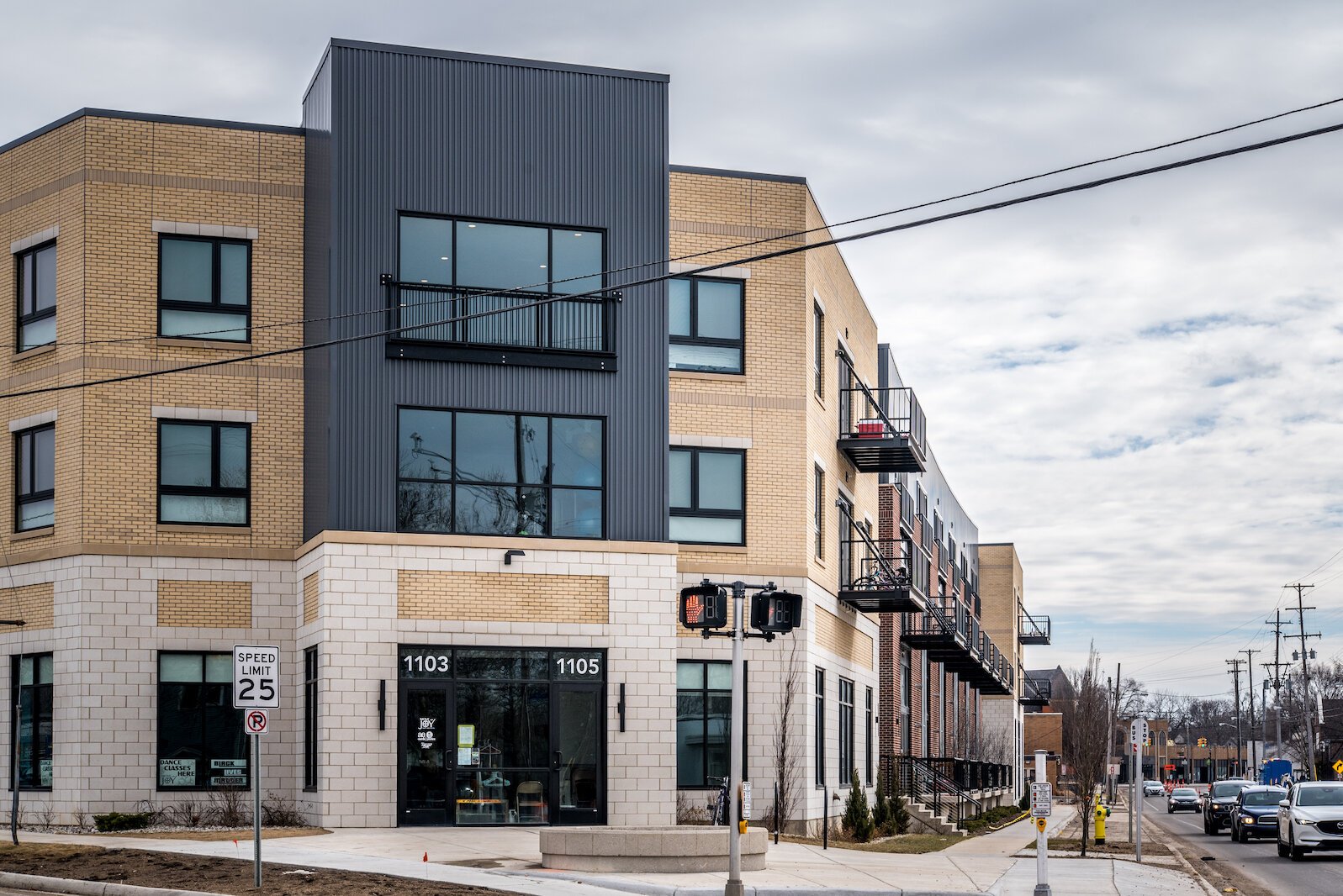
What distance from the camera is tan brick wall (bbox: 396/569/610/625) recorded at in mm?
26188

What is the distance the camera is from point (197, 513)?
2797cm

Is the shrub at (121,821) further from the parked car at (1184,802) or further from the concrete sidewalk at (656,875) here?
the parked car at (1184,802)

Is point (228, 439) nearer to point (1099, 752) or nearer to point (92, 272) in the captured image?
point (92, 272)

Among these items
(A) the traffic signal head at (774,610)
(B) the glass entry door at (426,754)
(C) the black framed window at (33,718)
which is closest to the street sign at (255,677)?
(A) the traffic signal head at (774,610)

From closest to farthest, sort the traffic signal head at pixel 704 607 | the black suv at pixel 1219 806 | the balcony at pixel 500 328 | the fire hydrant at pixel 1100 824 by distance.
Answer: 1. the traffic signal head at pixel 704 607
2. the balcony at pixel 500 328
3. the fire hydrant at pixel 1100 824
4. the black suv at pixel 1219 806

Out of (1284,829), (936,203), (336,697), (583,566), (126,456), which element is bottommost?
(1284,829)

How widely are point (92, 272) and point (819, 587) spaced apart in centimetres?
1491

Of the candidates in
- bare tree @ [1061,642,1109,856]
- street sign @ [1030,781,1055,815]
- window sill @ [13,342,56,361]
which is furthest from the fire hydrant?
window sill @ [13,342,56,361]

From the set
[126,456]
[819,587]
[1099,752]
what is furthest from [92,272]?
[1099,752]

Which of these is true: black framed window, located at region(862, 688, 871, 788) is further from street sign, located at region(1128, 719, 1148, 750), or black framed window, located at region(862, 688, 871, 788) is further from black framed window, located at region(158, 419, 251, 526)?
black framed window, located at region(158, 419, 251, 526)

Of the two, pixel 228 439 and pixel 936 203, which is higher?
pixel 936 203

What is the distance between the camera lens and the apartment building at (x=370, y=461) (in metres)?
26.3

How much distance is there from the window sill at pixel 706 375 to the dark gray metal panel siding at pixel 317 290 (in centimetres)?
662

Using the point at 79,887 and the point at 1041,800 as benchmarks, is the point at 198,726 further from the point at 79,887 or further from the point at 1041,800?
the point at 1041,800
